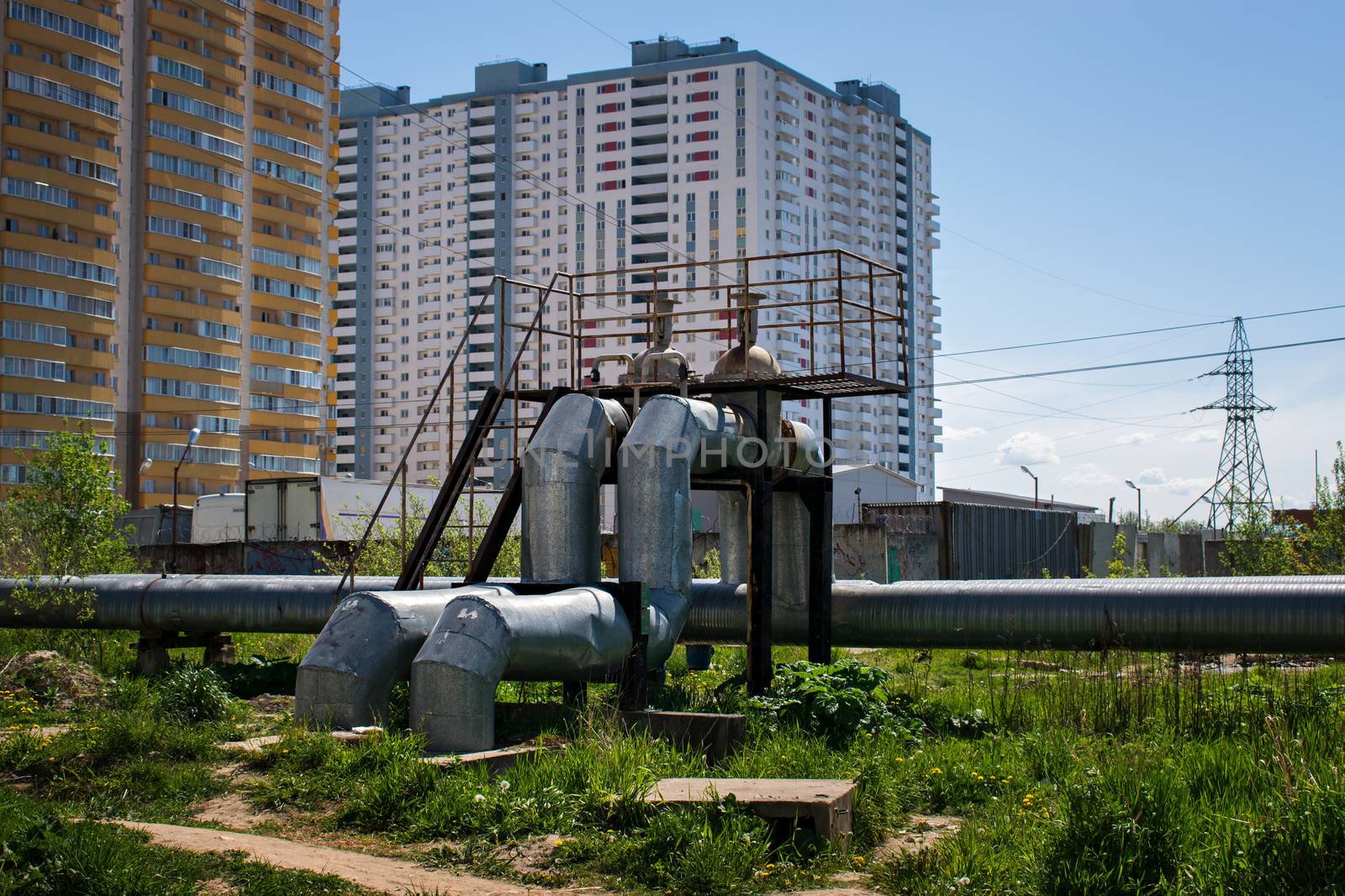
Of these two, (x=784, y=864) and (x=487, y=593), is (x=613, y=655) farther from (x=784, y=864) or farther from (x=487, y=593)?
(x=784, y=864)

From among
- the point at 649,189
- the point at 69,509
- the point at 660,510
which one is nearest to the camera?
the point at 660,510

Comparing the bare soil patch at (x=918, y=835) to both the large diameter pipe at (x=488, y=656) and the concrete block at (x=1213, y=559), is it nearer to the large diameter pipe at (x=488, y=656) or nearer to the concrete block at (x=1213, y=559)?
the large diameter pipe at (x=488, y=656)

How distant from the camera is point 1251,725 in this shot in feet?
31.2

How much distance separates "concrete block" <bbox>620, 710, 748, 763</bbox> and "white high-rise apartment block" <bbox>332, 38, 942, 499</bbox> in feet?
309

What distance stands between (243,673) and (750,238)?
9544 cm

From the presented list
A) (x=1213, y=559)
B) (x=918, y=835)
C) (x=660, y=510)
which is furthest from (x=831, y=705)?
(x=1213, y=559)

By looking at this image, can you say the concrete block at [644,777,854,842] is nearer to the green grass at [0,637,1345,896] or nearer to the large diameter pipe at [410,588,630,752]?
the green grass at [0,637,1345,896]

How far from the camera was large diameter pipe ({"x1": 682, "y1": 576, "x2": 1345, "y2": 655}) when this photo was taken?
39.0 ft

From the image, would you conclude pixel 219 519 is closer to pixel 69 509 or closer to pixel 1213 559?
pixel 69 509

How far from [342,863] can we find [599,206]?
4415 inches

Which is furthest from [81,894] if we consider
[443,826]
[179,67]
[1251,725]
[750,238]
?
[750,238]

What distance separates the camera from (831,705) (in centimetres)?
1027

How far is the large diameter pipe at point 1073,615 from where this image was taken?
11891 millimetres

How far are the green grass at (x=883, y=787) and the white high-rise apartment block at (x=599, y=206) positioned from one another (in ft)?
308
